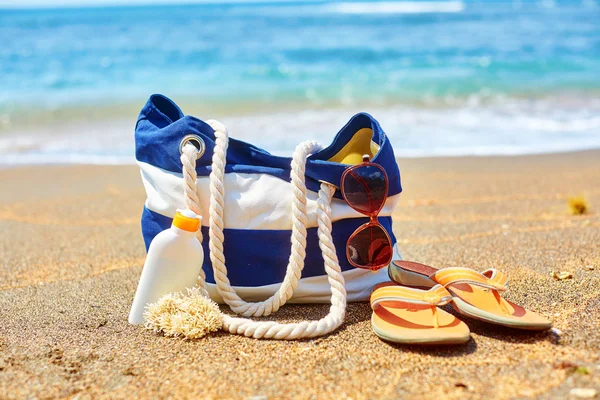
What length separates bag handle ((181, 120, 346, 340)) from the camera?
240cm

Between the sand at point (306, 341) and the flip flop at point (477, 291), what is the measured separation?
0.25 feet

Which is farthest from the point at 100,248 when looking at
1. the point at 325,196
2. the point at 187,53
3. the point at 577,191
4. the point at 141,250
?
the point at 187,53

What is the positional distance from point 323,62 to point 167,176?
43.0ft

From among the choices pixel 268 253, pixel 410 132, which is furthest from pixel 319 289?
pixel 410 132

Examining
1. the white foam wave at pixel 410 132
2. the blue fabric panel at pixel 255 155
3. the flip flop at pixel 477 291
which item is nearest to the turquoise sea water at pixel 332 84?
the white foam wave at pixel 410 132

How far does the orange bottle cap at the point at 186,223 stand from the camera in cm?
231

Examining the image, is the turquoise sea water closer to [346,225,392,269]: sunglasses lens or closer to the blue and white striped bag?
the blue and white striped bag

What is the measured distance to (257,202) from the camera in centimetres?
248

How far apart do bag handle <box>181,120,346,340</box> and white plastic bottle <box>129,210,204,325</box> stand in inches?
3.9

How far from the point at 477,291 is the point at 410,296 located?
0.92ft

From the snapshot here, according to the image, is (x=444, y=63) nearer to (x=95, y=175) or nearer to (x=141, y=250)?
(x=95, y=175)

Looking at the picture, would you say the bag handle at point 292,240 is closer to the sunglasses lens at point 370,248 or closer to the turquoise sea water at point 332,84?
the sunglasses lens at point 370,248

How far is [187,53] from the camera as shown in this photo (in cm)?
1669

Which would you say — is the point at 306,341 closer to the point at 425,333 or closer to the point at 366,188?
the point at 425,333
